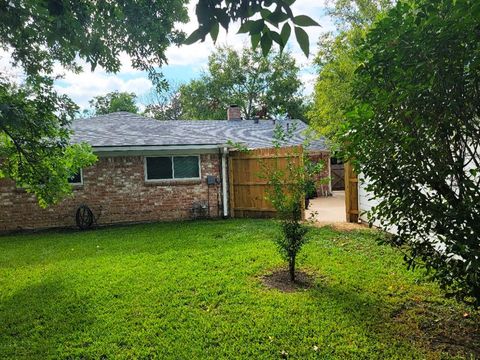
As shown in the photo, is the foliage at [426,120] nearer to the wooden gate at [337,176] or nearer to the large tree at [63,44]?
the large tree at [63,44]

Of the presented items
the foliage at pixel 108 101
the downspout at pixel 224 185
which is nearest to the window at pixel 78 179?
the downspout at pixel 224 185

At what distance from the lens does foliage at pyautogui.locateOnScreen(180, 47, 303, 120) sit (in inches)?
1168

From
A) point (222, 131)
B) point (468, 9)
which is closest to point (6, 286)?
point (468, 9)

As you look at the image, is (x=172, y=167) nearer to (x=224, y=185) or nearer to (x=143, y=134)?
(x=143, y=134)

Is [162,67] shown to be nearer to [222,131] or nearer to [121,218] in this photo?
[121,218]

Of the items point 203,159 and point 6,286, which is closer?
point 6,286

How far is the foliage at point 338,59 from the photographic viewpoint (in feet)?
43.7

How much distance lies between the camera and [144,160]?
34.5 ft

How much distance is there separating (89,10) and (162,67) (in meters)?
1.47

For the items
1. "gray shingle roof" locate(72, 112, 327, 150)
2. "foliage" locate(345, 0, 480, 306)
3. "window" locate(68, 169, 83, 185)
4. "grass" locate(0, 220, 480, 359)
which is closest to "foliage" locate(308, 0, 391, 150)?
"gray shingle roof" locate(72, 112, 327, 150)

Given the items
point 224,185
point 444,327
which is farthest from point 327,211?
point 444,327

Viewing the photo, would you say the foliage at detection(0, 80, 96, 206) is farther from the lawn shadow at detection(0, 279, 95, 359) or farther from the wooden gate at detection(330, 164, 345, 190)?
the wooden gate at detection(330, 164, 345, 190)

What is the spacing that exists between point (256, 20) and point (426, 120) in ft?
5.18

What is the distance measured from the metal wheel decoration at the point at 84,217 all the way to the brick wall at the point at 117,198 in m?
0.27
